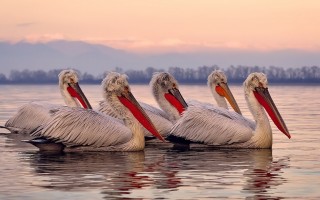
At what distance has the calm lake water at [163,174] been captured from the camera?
27.9ft

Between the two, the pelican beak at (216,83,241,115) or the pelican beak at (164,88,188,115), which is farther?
the pelican beak at (216,83,241,115)

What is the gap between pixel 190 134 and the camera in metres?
13.0

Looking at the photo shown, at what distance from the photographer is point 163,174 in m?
Answer: 10.0

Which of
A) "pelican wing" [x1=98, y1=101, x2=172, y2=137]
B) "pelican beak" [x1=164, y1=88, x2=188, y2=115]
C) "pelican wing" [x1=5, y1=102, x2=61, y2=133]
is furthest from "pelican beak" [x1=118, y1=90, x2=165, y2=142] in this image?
"pelican wing" [x1=5, y1=102, x2=61, y2=133]

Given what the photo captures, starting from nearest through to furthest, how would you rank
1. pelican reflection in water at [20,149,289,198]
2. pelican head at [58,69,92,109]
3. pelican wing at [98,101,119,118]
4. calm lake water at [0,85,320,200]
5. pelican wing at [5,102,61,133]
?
calm lake water at [0,85,320,200]
pelican reflection in water at [20,149,289,198]
pelican wing at [98,101,119,118]
pelican head at [58,69,92,109]
pelican wing at [5,102,61,133]

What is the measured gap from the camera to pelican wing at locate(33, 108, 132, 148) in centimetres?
1210

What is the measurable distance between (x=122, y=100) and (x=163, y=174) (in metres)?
2.81

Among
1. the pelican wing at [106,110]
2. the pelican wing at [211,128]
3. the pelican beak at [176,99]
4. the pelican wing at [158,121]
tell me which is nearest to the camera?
the pelican wing at [211,128]

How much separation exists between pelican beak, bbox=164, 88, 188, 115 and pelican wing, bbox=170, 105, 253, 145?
1.20 m

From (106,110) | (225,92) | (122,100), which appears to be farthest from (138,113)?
(225,92)

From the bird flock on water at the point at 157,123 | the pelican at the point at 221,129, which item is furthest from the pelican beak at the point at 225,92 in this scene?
the pelican at the point at 221,129

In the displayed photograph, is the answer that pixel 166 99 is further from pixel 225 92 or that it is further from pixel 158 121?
pixel 225 92

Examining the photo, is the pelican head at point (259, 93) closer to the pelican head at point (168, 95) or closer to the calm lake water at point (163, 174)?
the calm lake water at point (163, 174)

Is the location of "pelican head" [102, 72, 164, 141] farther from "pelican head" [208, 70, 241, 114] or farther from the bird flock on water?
"pelican head" [208, 70, 241, 114]
